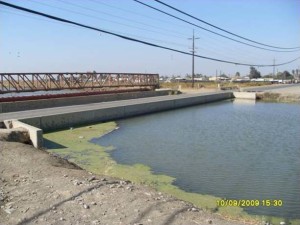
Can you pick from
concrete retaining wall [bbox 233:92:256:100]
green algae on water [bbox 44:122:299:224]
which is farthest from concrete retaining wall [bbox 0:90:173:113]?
concrete retaining wall [bbox 233:92:256:100]

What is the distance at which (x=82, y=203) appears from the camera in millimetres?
8609

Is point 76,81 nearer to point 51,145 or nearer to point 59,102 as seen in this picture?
point 59,102

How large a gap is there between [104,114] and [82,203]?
79.1 feet

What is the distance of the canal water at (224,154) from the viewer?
12.9 meters

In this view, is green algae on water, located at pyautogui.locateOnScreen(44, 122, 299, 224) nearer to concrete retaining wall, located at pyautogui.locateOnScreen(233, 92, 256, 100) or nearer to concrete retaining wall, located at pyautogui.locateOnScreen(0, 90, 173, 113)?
concrete retaining wall, located at pyautogui.locateOnScreen(0, 90, 173, 113)

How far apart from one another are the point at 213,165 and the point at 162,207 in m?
8.30

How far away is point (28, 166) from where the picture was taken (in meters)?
12.2

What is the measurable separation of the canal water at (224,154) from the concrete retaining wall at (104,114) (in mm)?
1845

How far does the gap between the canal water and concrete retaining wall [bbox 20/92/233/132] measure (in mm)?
1845

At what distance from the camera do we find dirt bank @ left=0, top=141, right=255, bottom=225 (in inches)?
309

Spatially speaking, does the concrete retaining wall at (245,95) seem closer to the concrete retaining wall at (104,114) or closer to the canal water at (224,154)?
the concrete retaining wall at (104,114)

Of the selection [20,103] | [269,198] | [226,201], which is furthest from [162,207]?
[20,103]

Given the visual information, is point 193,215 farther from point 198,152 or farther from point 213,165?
point 198,152
